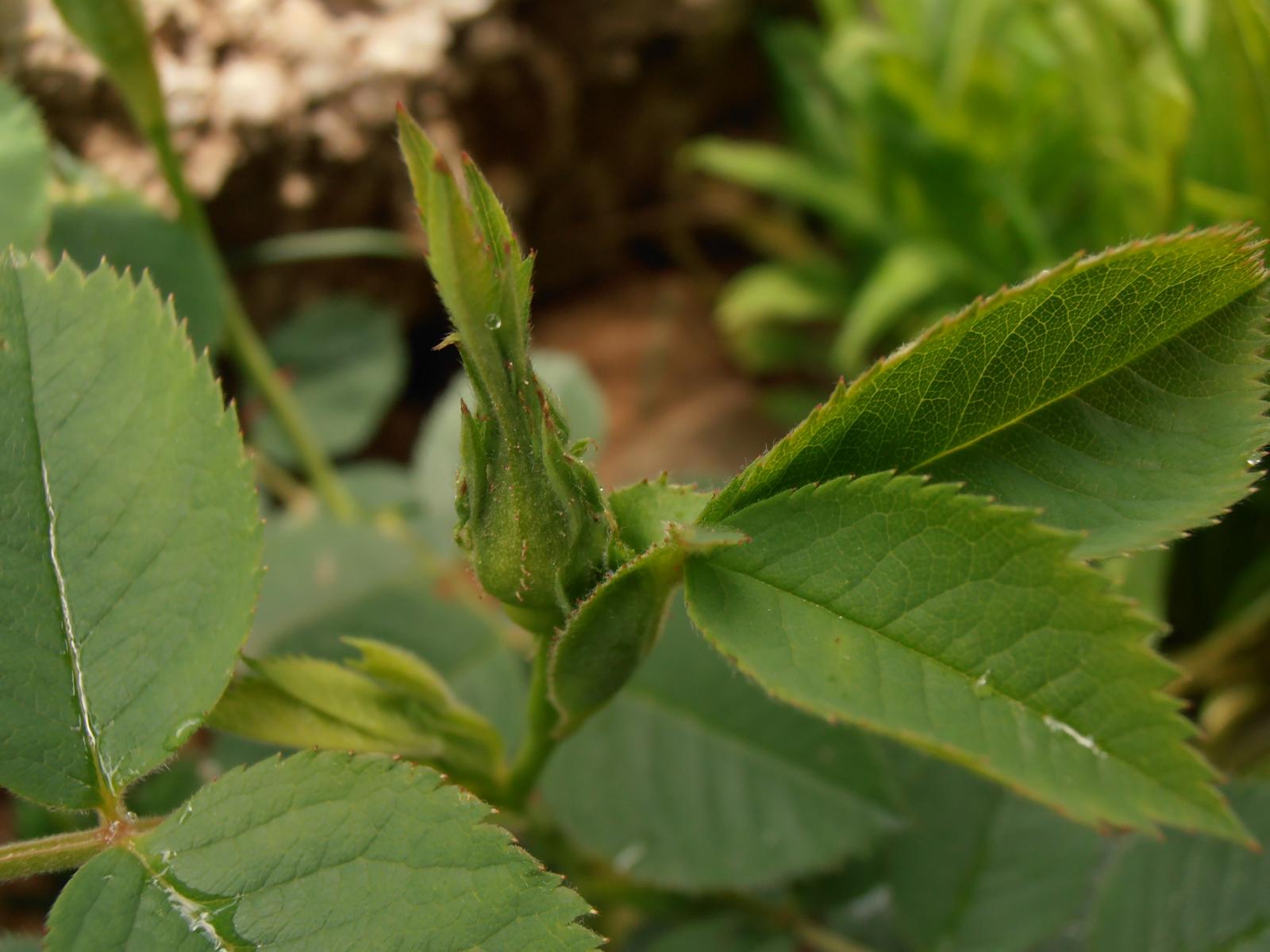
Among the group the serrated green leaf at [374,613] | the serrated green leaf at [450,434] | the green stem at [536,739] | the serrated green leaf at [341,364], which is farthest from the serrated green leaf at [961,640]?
the serrated green leaf at [341,364]

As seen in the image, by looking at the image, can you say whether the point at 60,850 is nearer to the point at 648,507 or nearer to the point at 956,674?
the point at 648,507

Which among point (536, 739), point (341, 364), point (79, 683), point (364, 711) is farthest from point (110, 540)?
point (341, 364)

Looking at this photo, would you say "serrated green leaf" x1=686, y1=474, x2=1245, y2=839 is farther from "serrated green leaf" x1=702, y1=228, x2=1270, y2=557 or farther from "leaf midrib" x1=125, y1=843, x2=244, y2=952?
"leaf midrib" x1=125, y1=843, x2=244, y2=952

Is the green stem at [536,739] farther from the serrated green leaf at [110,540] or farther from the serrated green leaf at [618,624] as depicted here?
the serrated green leaf at [110,540]

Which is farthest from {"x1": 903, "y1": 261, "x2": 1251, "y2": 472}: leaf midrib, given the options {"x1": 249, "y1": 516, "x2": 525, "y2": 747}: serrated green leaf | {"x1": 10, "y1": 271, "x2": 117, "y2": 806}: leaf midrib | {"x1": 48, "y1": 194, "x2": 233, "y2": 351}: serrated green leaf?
{"x1": 48, "y1": 194, "x2": 233, "y2": 351}: serrated green leaf

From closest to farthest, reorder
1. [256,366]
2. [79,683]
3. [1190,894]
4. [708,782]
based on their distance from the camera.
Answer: [79,683], [1190,894], [708,782], [256,366]

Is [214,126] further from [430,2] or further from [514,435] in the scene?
[514,435]
